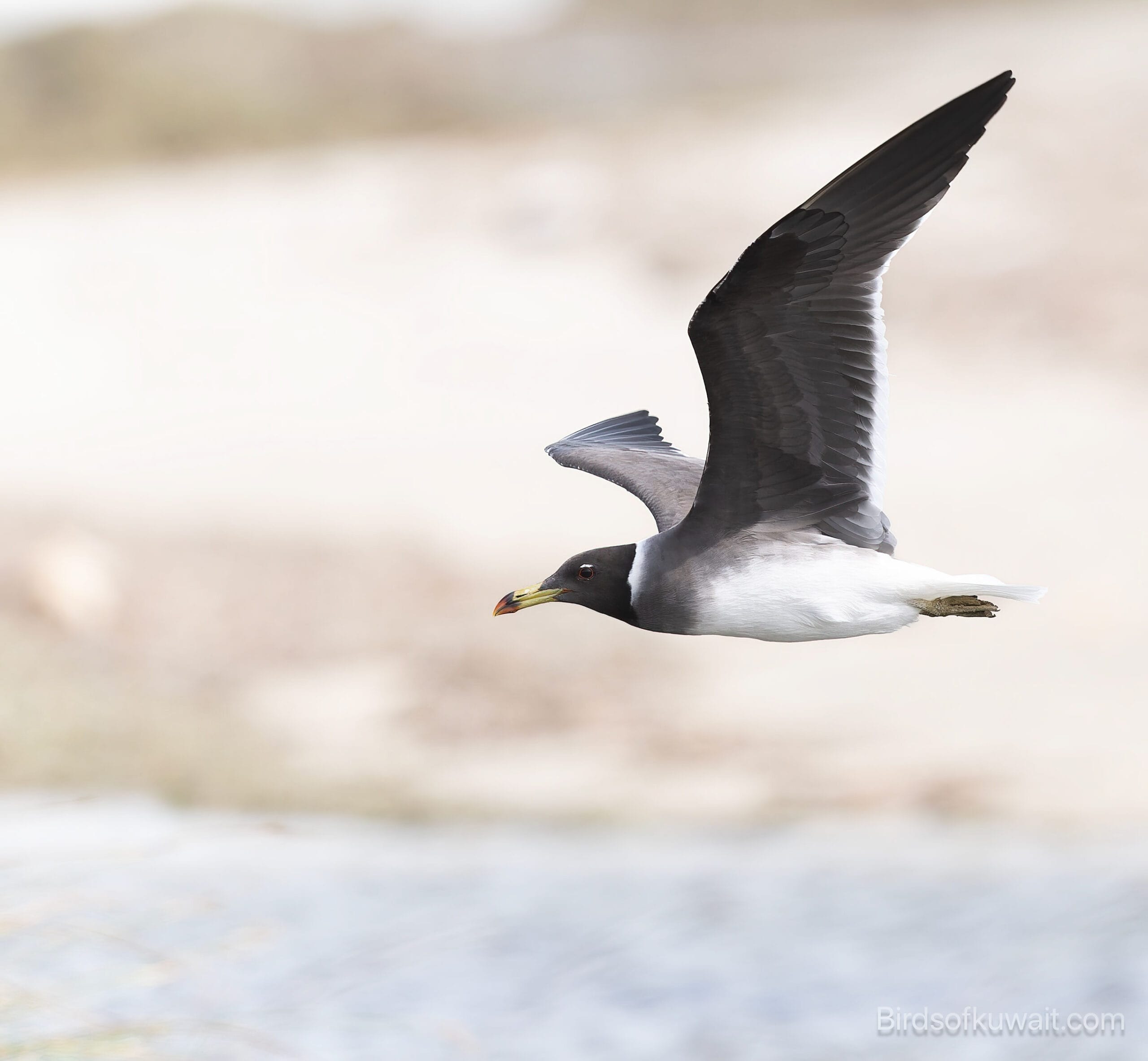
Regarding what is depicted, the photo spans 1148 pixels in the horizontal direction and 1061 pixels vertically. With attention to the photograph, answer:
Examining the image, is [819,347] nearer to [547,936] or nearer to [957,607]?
[957,607]

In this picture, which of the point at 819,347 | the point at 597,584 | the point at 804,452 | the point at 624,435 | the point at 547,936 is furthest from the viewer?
the point at 547,936

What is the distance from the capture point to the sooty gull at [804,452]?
509 centimetres

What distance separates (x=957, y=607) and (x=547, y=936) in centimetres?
637

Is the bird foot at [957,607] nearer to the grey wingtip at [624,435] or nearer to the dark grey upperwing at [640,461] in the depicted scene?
the dark grey upperwing at [640,461]

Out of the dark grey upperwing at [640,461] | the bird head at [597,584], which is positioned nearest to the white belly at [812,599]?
the bird head at [597,584]

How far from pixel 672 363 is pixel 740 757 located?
1141 cm

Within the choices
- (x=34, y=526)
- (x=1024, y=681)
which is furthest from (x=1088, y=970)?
(x=34, y=526)

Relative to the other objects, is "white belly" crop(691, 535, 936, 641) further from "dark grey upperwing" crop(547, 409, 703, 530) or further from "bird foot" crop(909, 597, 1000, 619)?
"dark grey upperwing" crop(547, 409, 703, 530)

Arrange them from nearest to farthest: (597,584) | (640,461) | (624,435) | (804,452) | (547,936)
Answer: (804,452) → (597,584) → (640,461) → (624,435) → (547,936)

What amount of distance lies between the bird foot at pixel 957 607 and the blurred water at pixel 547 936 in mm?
4829

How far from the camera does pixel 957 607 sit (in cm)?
556

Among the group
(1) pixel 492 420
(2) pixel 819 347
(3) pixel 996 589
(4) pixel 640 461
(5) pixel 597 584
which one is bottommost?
(3) pixel 996 589

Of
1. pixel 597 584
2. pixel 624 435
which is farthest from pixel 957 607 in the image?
pixel 624 435

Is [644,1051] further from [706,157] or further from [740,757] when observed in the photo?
[706,157]
